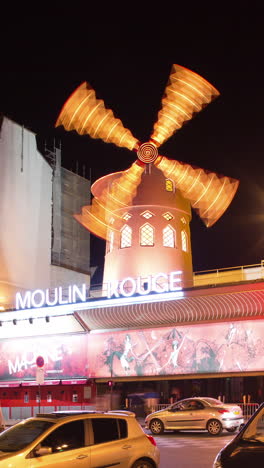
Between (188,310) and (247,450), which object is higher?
(188,310)

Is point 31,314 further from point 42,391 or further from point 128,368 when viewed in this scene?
point 128,368

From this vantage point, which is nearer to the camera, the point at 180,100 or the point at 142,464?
the point at 142,464

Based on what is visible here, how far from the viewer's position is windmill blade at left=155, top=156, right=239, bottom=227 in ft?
90.4

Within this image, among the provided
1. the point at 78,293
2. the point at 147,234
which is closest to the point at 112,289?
the point at 78,293

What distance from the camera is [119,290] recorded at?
2489cm

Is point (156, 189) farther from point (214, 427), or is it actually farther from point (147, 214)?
point (214, 427)

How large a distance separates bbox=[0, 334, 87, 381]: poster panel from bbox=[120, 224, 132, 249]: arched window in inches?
170

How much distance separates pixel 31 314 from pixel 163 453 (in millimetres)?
15935

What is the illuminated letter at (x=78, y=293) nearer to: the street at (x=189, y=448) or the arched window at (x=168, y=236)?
the arched window at (x=168, y=236)

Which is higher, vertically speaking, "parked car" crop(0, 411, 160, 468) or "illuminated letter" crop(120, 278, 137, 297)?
"illuminated letter" crop(120, 278, 137, 297)

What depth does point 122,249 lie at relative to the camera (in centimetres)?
2755

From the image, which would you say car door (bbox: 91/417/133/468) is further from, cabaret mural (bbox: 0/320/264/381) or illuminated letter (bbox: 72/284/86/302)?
illuminated letter (bbox: 72/284/86/302)

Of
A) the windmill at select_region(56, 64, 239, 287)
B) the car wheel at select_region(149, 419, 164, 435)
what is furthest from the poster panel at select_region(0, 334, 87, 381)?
the car wheel at select_region(149, 419, 164, 435)

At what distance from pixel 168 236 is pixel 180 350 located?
5.59m
